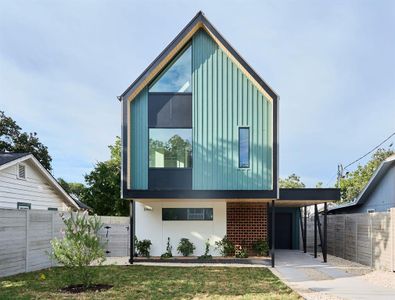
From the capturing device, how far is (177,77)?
14570 mm

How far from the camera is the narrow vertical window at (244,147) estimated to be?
46.1ft

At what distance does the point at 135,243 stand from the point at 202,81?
22.7 feet

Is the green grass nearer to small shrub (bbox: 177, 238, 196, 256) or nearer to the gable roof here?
small shrub (bbox: 177, 238, 196, 256)

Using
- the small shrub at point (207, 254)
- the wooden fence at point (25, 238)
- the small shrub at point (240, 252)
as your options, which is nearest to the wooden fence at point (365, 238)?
the small shrub at point (240, 252)

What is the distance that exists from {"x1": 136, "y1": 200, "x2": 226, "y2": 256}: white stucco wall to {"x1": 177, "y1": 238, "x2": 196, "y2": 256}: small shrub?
0.56ft

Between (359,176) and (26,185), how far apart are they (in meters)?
28.4

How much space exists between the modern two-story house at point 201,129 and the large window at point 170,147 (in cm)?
4

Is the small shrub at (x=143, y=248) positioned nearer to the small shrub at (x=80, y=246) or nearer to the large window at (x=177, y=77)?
the large window at (x=177, y=77)

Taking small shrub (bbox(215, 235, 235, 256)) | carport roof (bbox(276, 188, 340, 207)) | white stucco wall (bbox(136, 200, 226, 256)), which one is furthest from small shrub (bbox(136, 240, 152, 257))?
carport roof (bbox(276, 188, 340, 207))

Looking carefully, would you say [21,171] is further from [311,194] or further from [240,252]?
[311,194]

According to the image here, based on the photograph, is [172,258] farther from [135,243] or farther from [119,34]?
[119,34]

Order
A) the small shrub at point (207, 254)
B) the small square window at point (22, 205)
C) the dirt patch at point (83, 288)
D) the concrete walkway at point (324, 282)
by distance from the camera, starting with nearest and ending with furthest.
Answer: the concrete walkway at point (324, 282), the dirt patch at point (83, 288), the small square window at point (22, 205), the small shrub at point (207, 254)

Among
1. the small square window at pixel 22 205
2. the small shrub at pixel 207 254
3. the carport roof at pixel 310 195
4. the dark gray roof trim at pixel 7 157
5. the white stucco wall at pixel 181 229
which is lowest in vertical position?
the small shrub at pixel 207 254

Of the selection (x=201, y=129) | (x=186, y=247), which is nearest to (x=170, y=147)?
(x=201, y=129)
